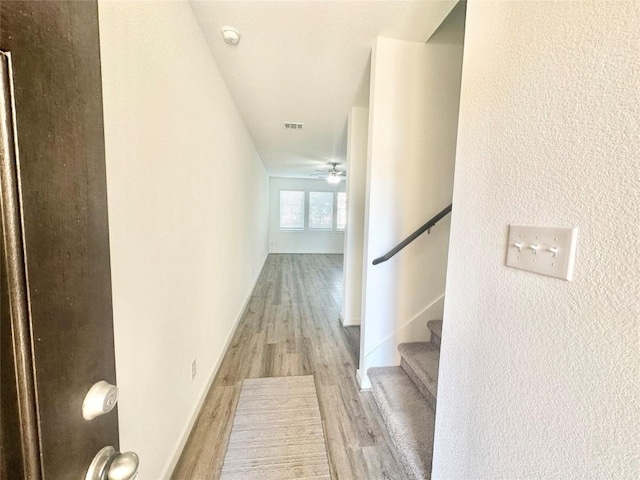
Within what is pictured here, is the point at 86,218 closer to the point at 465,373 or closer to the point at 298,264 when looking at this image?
the point at 465,373

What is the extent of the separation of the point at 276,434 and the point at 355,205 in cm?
213

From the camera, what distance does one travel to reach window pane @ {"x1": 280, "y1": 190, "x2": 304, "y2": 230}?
8.05 meters

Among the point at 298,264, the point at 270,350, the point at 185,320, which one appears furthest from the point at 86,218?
the point at 298,264

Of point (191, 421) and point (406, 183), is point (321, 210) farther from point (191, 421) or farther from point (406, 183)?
point (191, 421)

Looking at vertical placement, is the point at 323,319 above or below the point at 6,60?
below

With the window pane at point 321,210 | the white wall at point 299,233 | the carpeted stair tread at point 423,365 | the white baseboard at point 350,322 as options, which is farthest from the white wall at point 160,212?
the window pane at point 321,210

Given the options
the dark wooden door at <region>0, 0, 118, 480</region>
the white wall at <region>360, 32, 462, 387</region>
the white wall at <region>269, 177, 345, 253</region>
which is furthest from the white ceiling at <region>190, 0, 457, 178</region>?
the white wall at <region>269, 177, 345, 253</region>

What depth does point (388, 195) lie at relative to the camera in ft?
6.08

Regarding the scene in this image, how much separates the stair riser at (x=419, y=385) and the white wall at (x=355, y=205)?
1.16 metres

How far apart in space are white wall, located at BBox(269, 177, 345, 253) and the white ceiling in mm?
4845

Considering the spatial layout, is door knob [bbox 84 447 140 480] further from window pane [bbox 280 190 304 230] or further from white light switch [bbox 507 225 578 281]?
window pane [bbox 280 190 304 230]

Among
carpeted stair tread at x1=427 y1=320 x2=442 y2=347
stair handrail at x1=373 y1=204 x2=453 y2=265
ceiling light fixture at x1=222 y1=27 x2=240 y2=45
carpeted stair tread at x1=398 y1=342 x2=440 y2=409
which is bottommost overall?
carpeted stair tread at x1=398 y1=342 x2=440 y2=409

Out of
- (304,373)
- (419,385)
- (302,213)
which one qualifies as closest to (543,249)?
(419,385)

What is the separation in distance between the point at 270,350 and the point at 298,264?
421 centimetres
